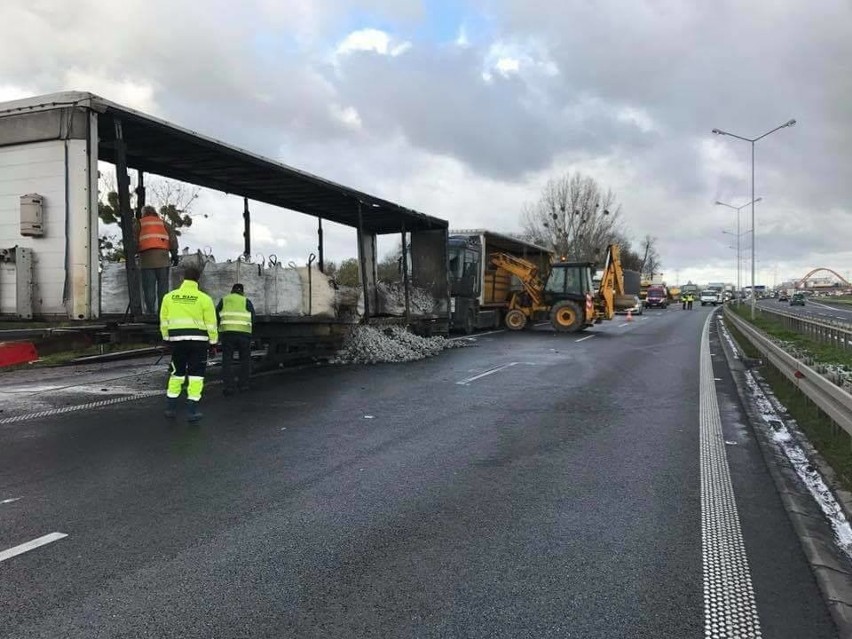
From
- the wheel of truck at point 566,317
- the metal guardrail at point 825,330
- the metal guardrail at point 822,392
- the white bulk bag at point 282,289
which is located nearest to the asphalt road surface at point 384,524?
the metal guardrail at point 822,392

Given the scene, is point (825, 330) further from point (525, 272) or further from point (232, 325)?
point (232, 325)

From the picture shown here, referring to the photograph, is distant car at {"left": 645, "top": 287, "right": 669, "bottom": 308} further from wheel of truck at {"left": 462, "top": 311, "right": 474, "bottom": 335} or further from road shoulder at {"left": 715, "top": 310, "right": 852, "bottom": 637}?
road shoulder at {"left": 715, "top": 310, "right": 852, "bottom": 637}

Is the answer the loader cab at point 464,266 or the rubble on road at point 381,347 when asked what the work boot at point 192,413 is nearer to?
the rubble on road at point 381,347

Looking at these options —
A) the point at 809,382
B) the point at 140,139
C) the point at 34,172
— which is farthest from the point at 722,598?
the point at 140,139

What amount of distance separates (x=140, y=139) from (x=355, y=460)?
580 cm

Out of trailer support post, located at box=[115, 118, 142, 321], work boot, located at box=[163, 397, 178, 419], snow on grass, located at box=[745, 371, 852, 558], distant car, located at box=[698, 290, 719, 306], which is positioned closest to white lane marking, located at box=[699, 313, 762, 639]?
snow on grass, located at box=[745, 371, 852, 558]

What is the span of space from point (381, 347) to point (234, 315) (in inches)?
184

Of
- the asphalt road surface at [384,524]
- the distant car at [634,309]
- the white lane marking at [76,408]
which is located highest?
the distant car at [634,309]

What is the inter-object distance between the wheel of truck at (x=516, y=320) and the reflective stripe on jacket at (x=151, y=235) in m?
17.7

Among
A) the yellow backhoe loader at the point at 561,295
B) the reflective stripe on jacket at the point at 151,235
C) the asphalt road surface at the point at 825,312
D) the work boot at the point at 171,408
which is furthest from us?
the asphalt road surface at the point at 825,312

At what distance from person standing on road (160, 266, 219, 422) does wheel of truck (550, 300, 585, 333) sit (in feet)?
59.4

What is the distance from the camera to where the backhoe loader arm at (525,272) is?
81.4 feet

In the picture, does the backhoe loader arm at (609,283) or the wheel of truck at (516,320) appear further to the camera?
the backhoe loader arm at (609,283)

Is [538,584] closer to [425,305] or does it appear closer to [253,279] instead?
[253,279]
